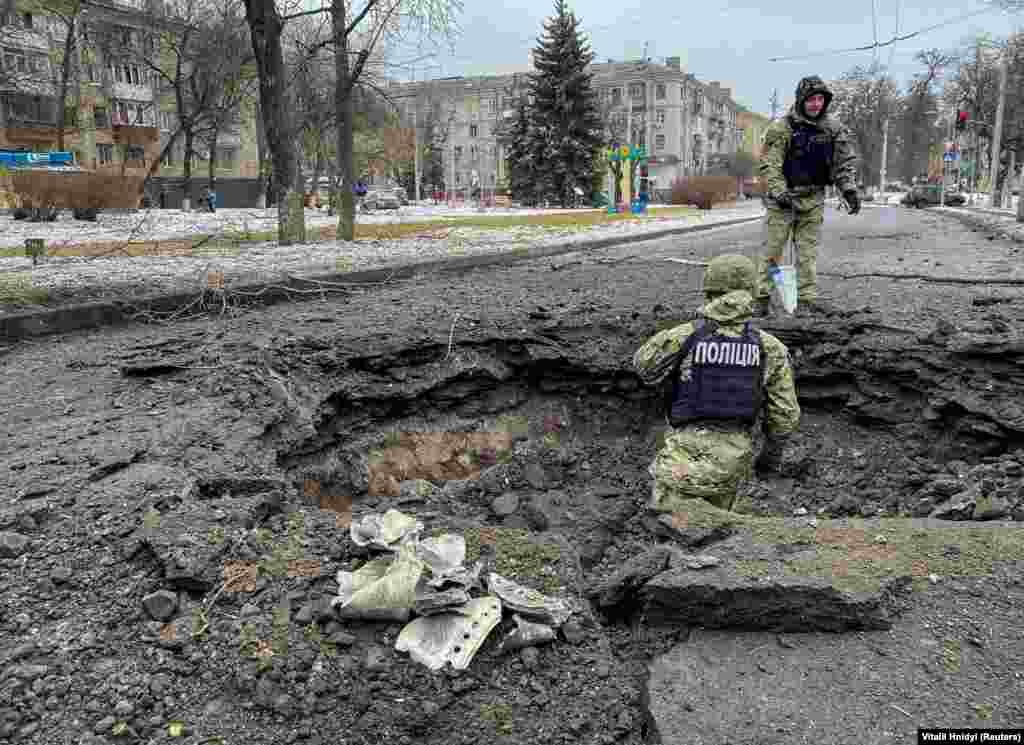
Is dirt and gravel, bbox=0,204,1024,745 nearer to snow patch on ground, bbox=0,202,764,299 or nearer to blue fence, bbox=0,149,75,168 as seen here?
snow patch on ground, bbox=0,202,764,299

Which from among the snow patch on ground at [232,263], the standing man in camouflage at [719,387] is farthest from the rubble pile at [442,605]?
the snow patch on ground at [232,263]

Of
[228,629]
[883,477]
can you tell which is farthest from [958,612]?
[883,477]

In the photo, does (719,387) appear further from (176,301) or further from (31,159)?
(31,159)

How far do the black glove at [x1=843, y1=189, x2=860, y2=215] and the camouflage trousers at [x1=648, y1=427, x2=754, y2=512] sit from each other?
10.6 feet

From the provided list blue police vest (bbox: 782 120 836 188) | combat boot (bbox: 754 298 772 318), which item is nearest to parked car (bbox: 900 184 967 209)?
blue police vest (bbox: 782 120 836 188)

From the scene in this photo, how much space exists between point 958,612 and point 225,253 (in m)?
10.7

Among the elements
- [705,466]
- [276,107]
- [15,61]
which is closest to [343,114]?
[276,107]

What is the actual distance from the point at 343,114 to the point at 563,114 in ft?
92.2

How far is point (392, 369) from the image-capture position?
512cm

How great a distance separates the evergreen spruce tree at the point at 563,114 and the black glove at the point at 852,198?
34.7 m

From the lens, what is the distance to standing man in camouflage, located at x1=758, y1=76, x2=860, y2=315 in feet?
19.0

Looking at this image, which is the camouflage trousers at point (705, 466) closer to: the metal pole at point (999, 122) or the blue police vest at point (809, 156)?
the blue police vest at point (809, 156)

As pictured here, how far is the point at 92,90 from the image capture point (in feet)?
144

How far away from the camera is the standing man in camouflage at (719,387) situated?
351 cm
